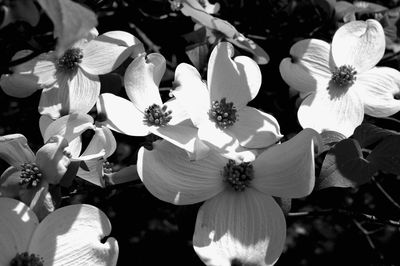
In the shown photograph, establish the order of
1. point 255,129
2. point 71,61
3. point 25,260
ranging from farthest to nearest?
point 71,61, point 255,129, point 25,260

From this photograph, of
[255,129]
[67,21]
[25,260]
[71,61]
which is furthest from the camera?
[71,61]

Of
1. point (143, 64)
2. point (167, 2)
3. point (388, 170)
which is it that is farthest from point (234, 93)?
point (167, 2)

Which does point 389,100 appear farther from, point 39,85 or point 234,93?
point 39,85

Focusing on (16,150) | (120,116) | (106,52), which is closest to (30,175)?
(16,150)

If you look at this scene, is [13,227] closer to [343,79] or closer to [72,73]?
[72,73]

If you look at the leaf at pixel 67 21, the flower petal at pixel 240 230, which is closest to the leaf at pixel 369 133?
the flower petal at pixel 240 230

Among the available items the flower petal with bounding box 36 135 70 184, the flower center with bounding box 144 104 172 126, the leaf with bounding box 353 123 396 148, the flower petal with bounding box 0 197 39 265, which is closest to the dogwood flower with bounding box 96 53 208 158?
the flower center with bounding box 144 104 172 126
